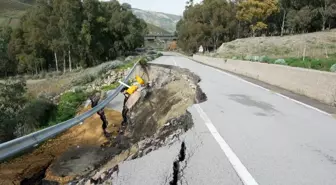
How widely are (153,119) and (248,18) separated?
7226cm

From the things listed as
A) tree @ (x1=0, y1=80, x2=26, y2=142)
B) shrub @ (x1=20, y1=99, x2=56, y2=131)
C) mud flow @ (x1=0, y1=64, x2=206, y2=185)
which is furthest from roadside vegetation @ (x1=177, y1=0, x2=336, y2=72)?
mud flow @ (x1=0, y1=64, x2=206, y2=185)

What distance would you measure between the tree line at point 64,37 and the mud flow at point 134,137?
4641cm

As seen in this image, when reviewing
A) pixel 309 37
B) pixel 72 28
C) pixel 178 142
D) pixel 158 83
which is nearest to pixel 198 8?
pixel 309 37

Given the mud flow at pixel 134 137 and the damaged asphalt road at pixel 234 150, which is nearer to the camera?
the damaged asphalt road at pixel 234 150

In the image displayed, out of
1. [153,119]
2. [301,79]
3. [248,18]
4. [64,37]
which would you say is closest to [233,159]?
[153,119]

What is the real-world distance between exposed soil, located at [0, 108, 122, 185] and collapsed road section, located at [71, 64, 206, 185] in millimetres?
881

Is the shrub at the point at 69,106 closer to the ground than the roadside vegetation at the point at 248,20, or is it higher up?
closer to the ground

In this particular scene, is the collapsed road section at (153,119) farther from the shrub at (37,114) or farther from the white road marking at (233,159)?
the shrub at (37,114)

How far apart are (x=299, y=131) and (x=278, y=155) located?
2066mm

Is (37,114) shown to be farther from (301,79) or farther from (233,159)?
(233,159)

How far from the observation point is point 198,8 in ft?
306

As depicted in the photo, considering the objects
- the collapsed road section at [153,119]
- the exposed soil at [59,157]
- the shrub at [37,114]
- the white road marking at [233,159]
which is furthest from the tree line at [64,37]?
the white road marking at [233,159]

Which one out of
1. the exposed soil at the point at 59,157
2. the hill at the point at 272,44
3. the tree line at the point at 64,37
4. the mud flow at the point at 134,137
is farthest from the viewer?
the tree line at the point at 64,37

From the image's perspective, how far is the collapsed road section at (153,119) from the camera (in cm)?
659
